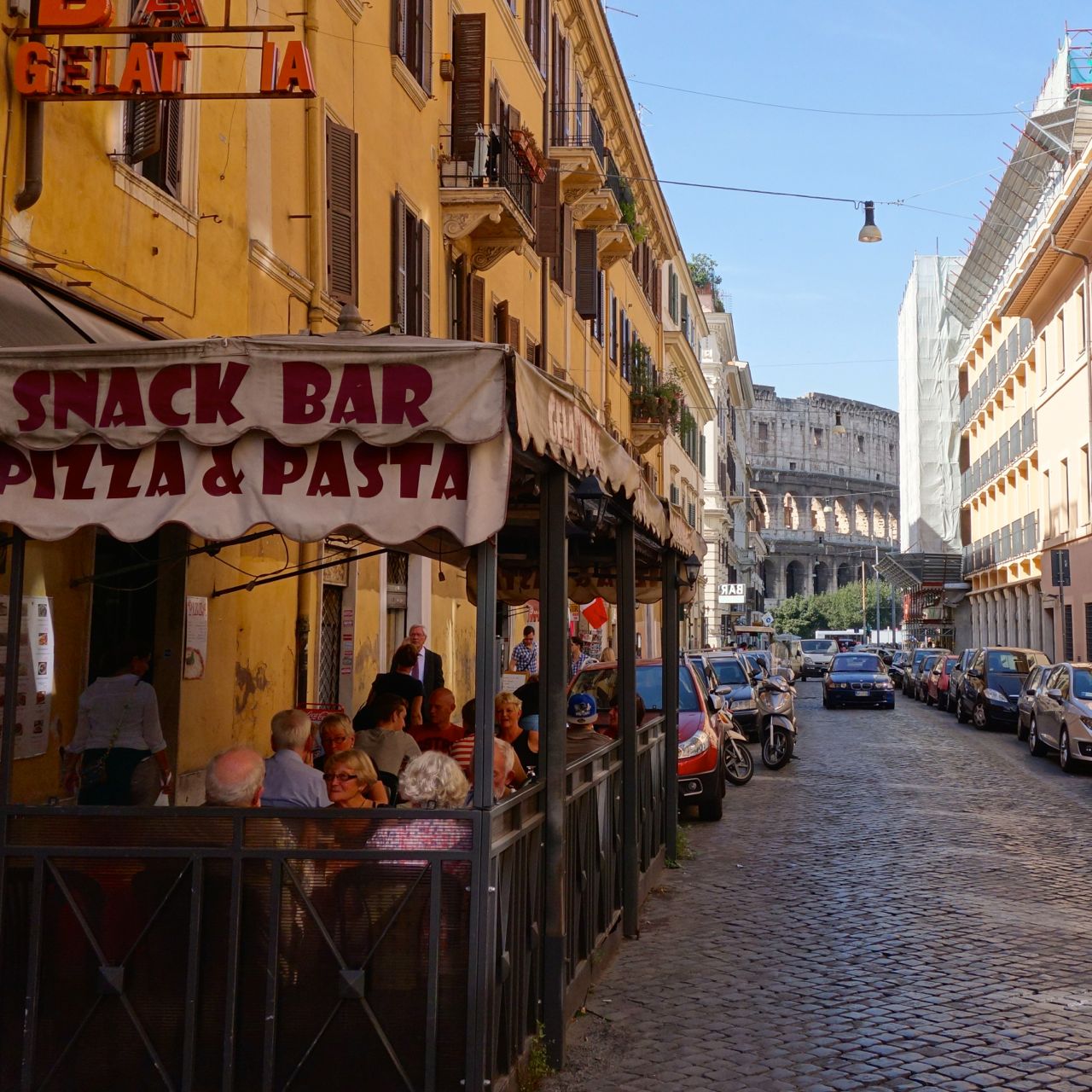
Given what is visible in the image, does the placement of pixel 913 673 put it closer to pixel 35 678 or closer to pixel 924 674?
pixel 924 674

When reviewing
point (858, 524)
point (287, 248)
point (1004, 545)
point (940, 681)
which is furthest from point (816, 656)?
point (858, 524)

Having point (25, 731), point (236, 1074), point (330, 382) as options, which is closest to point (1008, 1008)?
point (236, 1074)

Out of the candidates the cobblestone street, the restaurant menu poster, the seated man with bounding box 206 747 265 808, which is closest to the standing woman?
the restaurant menu poster

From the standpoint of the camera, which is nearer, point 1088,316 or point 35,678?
point 35,678

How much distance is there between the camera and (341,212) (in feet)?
49.1

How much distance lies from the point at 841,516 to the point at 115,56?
5167 inches

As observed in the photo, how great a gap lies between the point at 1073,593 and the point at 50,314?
3484 cm

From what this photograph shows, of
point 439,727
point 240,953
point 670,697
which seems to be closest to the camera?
point 240,953

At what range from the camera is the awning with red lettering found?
5.25 m

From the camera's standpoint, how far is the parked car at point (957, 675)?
3416 centimetres

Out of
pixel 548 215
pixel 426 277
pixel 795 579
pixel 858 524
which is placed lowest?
pixel 426 277

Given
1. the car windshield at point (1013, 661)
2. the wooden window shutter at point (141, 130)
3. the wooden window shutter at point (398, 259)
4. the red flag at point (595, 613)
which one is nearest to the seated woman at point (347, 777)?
the wooden window shutter at point (141, 130)

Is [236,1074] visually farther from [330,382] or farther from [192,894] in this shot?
[330,382]

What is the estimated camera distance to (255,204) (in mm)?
13148
